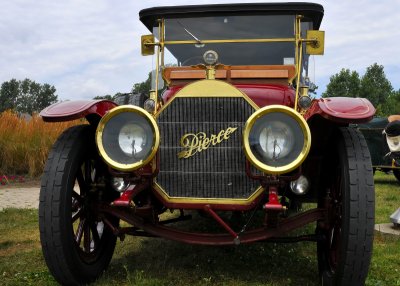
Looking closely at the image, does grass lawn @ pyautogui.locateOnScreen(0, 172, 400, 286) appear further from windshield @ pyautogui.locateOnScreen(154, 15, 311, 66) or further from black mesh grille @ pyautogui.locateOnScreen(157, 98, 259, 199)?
windshield @ pyautogui.locateOnScreen(154, 15, 311, 66)

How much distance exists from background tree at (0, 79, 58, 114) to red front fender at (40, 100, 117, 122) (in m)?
67.3

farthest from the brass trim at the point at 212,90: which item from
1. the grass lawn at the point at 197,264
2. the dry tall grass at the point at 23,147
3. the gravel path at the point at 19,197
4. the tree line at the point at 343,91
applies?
the tree line at the point at 343,91

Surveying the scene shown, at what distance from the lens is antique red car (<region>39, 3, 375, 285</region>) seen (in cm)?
275

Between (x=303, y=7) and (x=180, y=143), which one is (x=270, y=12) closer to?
(x=303, y=7)

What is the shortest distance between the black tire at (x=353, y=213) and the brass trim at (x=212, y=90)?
661 mm

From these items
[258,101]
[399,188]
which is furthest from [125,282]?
[399,188]

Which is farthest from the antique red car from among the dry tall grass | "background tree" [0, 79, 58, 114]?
"background tree" [0, 79, 58, 114]

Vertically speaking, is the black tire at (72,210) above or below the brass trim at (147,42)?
below

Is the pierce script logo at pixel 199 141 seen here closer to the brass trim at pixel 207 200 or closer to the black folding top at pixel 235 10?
the brass trim at pixel 207 200

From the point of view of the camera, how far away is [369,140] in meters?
10.8

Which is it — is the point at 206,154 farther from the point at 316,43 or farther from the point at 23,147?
the point at 23,147

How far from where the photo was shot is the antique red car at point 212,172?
9.04 ft

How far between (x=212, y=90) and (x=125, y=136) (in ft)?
2.08

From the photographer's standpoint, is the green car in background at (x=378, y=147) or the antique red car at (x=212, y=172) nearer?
the antique red car at (x=212, y=172)
